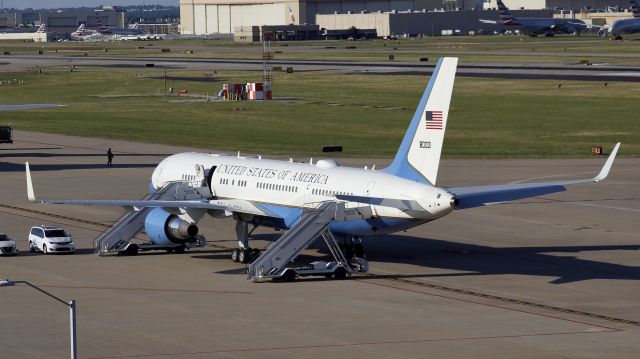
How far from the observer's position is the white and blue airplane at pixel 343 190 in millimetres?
53938

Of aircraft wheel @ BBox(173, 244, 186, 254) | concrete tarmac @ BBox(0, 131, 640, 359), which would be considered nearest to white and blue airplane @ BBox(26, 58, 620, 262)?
aircraft wheel @ BBox(173, 244, 186, 254)

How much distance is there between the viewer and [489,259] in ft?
198

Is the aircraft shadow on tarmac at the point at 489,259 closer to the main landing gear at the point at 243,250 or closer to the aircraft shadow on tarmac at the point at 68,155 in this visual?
the main landing gear at the point at 243,250

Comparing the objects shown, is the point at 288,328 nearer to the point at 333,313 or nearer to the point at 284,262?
the point at 333,313

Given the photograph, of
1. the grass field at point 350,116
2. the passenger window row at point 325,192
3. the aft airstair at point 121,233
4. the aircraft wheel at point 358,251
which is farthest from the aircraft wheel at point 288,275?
the grass field at point 350,116

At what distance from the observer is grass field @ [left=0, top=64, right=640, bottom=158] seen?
113 meters

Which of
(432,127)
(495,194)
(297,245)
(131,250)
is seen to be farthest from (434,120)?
(131,250)

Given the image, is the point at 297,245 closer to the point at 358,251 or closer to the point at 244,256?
the point at 358,251

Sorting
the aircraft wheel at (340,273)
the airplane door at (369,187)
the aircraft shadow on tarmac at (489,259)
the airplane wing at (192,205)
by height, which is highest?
Result: the airplane door at (369,187)

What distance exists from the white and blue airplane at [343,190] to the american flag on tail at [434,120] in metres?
0.04

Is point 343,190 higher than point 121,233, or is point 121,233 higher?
point 343,190

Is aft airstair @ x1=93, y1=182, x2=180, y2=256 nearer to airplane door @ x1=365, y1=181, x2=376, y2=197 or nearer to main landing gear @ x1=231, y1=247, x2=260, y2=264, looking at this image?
main landing gear @ x1=231, y1=247, x2=260, y2=264

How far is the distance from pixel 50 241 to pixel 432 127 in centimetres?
2000

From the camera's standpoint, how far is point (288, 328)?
44.9 metres
